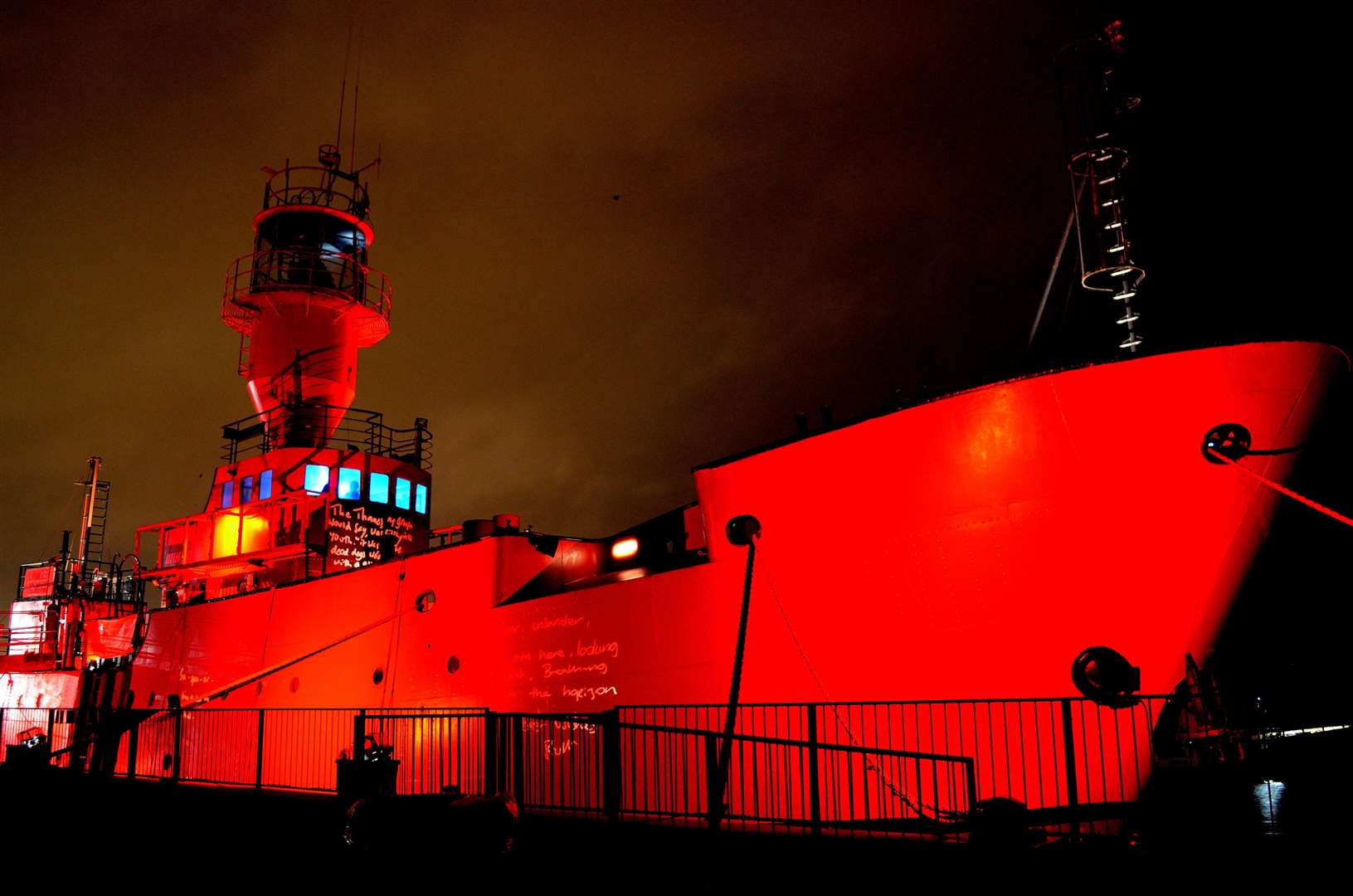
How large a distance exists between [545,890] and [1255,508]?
6.97 m

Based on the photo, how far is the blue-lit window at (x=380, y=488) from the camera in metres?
22.8

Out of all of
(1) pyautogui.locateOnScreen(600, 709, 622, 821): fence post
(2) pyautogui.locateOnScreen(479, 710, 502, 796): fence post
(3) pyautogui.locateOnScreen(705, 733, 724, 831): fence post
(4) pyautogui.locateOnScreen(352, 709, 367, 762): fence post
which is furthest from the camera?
(4) pyautogui.locateOnScreen(352, 709, 367, 762): fence post

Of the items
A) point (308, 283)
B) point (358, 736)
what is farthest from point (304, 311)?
point (358, 736)

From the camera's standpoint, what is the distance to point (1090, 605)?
8.85 meters

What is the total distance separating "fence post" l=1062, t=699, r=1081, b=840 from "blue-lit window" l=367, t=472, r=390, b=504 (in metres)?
18.0

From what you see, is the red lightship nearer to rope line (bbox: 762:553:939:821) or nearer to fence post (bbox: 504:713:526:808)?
rope line (bbox: 762:553:939:821)

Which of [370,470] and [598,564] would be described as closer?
[598,564]

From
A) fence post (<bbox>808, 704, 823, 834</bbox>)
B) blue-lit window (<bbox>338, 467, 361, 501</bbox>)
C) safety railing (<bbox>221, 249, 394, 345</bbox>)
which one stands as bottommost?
fence post (<bbox>808, 704, 823, 834</bbox>)

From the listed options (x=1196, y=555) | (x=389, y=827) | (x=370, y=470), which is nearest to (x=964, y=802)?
(x=1196, y=555)

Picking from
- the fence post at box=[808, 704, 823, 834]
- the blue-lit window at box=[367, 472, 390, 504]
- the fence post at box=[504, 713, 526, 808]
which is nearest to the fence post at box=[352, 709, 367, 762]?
the fence post at box=[504, 713, 526, 808]

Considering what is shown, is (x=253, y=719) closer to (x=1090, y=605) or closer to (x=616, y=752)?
(x=616, y=752)

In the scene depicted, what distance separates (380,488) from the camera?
23000 mm

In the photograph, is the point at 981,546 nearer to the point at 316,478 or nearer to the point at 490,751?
the point at 490,751

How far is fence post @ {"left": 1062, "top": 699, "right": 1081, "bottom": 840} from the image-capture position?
24.9 ft
